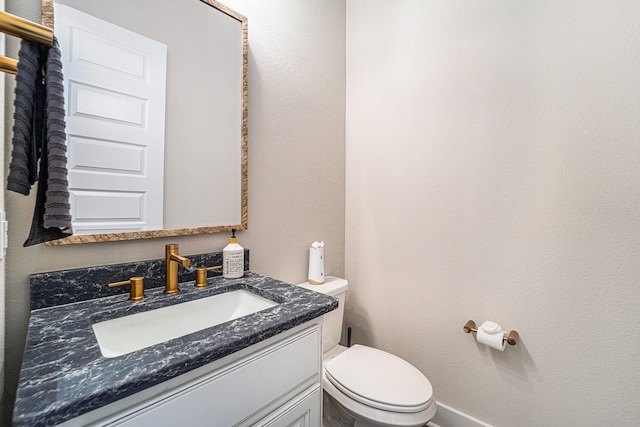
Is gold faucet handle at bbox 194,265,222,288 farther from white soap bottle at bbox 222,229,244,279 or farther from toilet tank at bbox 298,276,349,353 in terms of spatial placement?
toilet tank at bbox 298,276,349,353

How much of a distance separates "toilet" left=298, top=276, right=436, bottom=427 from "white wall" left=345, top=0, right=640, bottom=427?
342 millimetres

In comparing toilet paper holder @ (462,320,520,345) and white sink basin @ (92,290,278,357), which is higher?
white sink basin @ (92,290,278,357)

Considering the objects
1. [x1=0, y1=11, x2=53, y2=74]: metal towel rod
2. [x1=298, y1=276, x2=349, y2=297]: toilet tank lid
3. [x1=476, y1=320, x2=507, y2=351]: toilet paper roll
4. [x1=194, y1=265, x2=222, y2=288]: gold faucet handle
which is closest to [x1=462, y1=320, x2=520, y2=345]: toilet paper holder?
[x1=476, y1=320, x2=507, y2=351]: toilet paper roll

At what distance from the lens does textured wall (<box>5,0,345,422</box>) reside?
133 cm

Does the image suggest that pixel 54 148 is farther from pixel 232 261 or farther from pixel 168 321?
pixel 232 261

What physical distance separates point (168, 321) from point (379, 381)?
0.86m

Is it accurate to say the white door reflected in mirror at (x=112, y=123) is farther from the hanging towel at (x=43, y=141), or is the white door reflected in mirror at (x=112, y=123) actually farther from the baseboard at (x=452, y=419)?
the baseboard at (x=452, y=419)

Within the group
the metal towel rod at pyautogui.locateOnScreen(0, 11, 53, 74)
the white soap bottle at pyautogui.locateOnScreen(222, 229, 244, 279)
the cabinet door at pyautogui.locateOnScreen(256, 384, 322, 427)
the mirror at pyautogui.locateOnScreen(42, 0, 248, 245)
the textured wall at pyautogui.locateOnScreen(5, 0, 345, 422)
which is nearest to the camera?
the metal towel rod at pyautogui.locateOnScreen(0, 11, 53, 74)

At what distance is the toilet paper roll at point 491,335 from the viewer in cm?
118

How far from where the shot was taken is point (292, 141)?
1.49 meters

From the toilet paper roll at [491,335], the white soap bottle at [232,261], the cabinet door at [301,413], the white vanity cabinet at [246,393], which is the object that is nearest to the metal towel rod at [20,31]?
the white vanity cabinet at [246,393]

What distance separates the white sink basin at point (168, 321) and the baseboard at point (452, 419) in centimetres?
116

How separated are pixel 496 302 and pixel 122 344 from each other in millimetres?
1452

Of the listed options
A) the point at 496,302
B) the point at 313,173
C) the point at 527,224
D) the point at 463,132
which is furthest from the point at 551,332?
the point at 313,173
